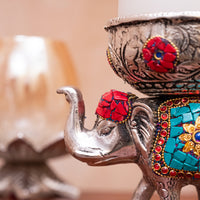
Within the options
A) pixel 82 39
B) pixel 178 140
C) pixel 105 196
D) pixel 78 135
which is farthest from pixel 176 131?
pixel 82 39

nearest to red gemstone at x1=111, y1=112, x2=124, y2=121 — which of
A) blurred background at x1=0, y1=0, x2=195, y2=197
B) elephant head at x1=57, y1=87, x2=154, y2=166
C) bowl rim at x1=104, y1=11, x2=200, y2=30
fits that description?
elephant head at x1=57, y1=87, x2=154, y2=166

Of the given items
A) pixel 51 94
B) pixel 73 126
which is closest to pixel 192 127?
pixel 73 126

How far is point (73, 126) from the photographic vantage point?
0.67m

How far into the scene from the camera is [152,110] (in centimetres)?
64

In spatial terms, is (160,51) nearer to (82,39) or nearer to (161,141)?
(161,141)

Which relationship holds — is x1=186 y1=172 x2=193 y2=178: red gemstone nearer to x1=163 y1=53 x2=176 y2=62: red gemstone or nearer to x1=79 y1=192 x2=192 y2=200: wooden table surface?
x1=163 y1=53 x2=176 y2=62: red gemstone

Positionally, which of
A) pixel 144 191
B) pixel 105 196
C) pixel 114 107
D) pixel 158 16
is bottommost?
pixel 105 196

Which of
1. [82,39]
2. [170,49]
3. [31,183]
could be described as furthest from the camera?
[82,39]

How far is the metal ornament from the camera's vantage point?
59cm

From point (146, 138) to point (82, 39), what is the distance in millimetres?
1108

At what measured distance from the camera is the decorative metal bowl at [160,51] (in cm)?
59

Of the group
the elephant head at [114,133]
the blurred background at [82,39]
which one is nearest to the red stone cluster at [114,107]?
the elephant head at [114,133]

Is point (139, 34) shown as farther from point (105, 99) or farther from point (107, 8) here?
point (107, 8)

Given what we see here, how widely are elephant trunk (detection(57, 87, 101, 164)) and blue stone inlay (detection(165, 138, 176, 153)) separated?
8cm
